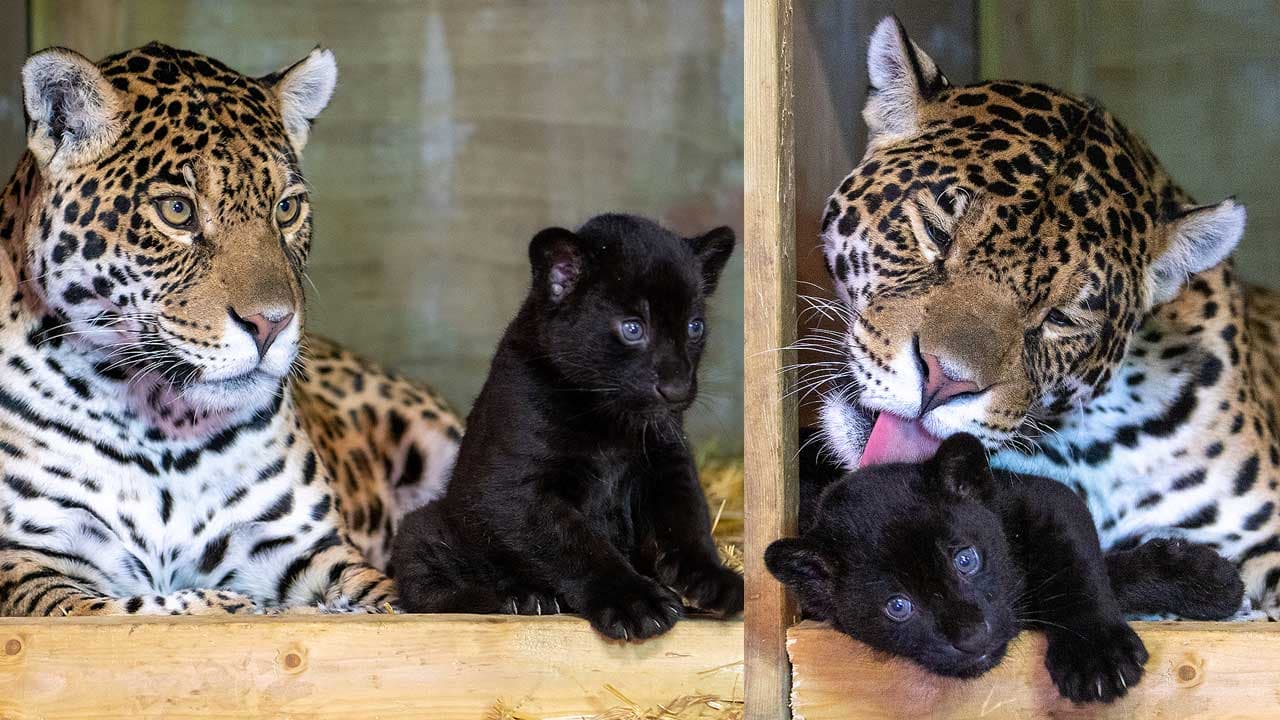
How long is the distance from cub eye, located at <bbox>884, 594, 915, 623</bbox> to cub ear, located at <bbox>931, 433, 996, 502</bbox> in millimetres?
304

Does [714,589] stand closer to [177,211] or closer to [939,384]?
[939,384]

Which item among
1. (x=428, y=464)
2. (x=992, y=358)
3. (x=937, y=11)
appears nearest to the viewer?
(x=992, y=358)

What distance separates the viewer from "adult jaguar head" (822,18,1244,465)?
11.5ft

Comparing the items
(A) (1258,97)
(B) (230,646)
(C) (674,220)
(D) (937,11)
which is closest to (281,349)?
(B) (230,646)

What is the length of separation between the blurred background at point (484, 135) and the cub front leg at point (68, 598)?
420cm

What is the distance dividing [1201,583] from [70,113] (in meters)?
3.34

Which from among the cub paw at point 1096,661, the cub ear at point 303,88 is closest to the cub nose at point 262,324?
the cub ear at point 303,88

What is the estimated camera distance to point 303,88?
15.2ft

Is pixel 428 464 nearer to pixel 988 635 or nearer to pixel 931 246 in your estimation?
pixel 931 246

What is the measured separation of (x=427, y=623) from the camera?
328 centimetres

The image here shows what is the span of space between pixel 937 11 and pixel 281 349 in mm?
3062

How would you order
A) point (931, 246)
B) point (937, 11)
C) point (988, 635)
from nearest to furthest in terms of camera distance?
point (988, 635) < point (931, 246) < point (937, 11)

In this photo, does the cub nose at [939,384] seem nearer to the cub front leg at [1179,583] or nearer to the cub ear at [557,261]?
the cub front leg at [1179,583]

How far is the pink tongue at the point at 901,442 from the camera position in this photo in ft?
12.0
